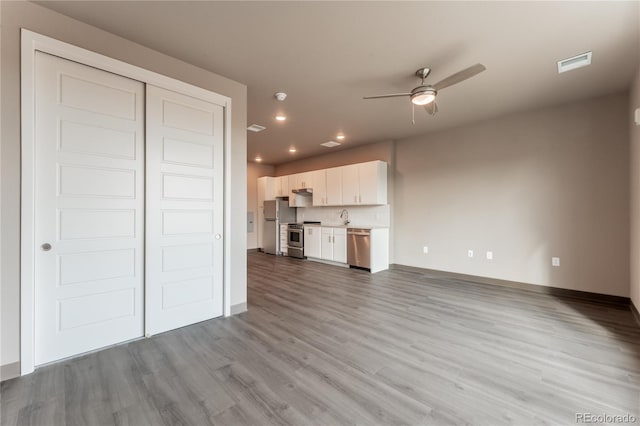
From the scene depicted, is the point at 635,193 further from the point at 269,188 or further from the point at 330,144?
the point at 269,188

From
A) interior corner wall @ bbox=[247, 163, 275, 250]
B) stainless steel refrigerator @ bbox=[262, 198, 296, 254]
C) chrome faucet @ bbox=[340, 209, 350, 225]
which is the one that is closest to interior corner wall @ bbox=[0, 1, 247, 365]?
chrome faucet @ bbox=[340, 209, 350, 225]

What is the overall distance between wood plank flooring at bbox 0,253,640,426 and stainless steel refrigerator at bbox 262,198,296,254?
434cm

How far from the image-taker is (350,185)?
234 inches

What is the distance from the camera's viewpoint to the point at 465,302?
3543 millimetres

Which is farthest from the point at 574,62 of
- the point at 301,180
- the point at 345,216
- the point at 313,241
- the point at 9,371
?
the point at 9,371

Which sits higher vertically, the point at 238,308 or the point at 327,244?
the point at 327,244

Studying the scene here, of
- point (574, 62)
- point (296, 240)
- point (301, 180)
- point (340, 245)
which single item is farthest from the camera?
point (301, 180)

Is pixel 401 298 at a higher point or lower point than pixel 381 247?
lower

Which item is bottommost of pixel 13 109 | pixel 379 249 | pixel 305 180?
pixel 379 249

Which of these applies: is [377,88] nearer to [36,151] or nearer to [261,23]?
[261,23]

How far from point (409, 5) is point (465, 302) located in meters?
3.43

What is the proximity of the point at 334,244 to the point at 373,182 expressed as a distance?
5.46ft

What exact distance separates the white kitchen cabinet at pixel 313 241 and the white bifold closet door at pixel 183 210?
3528mm

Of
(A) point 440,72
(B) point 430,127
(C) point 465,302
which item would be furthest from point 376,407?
(B) point 430,127
